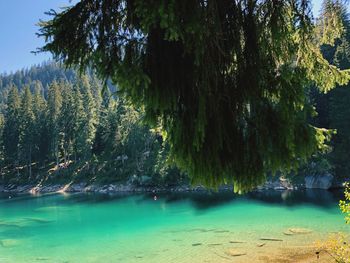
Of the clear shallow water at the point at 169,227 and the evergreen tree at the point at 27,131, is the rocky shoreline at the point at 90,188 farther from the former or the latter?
the clear shallow water at the point at 169,227

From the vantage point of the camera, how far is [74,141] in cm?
6881

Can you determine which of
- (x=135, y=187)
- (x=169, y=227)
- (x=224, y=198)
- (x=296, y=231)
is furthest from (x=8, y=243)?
(x=135, y=187)

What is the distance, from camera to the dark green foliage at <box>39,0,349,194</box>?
3.78 m

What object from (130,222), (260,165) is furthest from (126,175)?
(260,165)

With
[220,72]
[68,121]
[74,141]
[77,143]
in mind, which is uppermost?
[68,121]

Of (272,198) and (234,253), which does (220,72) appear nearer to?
(234,253)

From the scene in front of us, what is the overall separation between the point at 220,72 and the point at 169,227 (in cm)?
2534

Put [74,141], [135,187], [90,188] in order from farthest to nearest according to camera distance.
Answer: [74,141]
[90,188]
[135,187]

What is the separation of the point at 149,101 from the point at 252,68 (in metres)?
1.27

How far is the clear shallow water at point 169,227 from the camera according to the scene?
21.1 m

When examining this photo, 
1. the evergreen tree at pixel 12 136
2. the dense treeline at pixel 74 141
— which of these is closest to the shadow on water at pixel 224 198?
the dense treeline at pixel 74 141

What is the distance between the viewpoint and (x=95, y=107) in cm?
7588

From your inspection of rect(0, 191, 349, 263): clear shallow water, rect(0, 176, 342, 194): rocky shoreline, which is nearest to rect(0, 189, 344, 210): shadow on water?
rect(0, 191, 349, 263): clear shallow water

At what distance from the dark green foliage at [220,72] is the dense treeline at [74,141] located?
50.4 metres
